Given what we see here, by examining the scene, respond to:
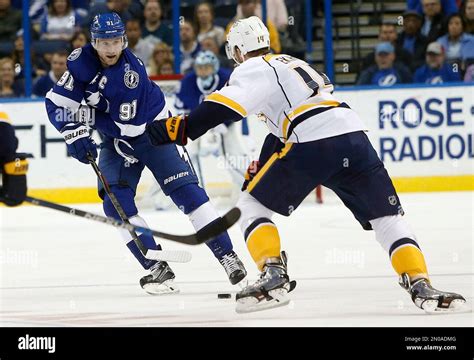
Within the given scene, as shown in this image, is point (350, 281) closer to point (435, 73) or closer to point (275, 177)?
point (275, 177)

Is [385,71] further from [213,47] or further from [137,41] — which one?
[137,41]

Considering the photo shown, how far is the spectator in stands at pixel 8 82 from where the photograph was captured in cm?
997

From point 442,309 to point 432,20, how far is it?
6001 millimetres

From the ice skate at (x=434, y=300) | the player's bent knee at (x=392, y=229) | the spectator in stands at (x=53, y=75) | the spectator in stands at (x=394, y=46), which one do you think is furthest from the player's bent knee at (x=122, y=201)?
the spectator in stands at (x=394, y=46)

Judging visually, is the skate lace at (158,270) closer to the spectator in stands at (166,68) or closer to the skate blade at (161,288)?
the skate blade at (161,288)

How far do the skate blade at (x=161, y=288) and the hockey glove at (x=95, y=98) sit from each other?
2.56 feet

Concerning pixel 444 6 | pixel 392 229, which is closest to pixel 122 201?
pixel 392 229

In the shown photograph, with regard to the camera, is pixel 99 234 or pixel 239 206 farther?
pixel 99 234

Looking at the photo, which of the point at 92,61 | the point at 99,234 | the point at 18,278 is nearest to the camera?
the point at 92,61

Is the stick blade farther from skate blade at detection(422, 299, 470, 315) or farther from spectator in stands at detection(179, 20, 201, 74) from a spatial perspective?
spectator in stands at detection(179, 20, 201, 74)

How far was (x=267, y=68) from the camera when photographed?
4.38 m

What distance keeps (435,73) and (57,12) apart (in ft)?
10.6

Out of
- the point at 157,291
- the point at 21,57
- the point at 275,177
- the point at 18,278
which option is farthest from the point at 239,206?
the point at 21,57
